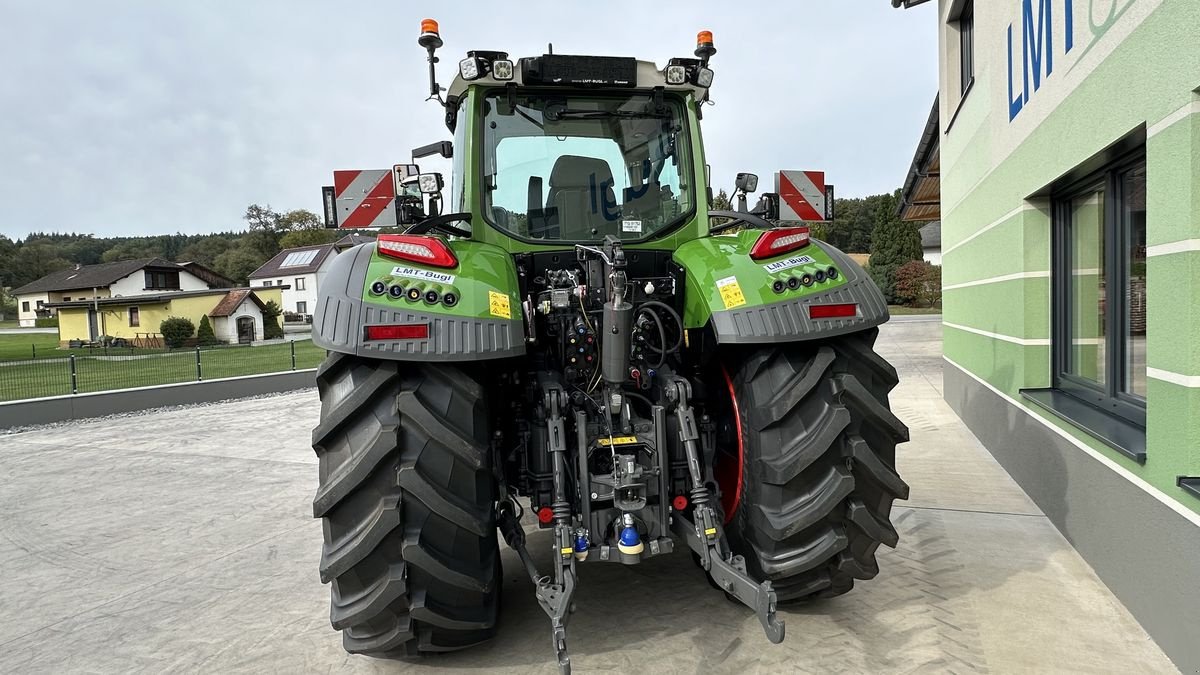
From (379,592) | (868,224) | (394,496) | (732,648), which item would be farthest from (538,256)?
(868,224)

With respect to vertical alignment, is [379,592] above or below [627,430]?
below

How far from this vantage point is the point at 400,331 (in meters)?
2.33

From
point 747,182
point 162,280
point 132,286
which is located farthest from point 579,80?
point 162,280

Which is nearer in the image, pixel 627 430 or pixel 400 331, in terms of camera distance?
pixel 400 331

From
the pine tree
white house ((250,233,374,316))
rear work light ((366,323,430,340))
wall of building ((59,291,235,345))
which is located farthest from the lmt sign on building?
white house ((250,233,374,316))

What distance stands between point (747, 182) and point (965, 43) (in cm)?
574

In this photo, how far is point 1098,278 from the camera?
3988 millimetres

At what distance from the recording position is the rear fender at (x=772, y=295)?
256 centimetres

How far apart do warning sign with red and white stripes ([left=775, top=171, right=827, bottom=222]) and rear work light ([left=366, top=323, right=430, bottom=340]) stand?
7.76 feet

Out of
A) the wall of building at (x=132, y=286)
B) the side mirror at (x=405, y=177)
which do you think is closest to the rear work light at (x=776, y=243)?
the side mirror at (x=405, y=177)

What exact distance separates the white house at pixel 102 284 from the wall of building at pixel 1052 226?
169 feet

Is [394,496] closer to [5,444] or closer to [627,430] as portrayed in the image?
[627,430]

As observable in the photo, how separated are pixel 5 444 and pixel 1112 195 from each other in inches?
435

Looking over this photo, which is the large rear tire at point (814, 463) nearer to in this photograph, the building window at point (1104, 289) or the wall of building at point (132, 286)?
the building window at point (1104, 289)
